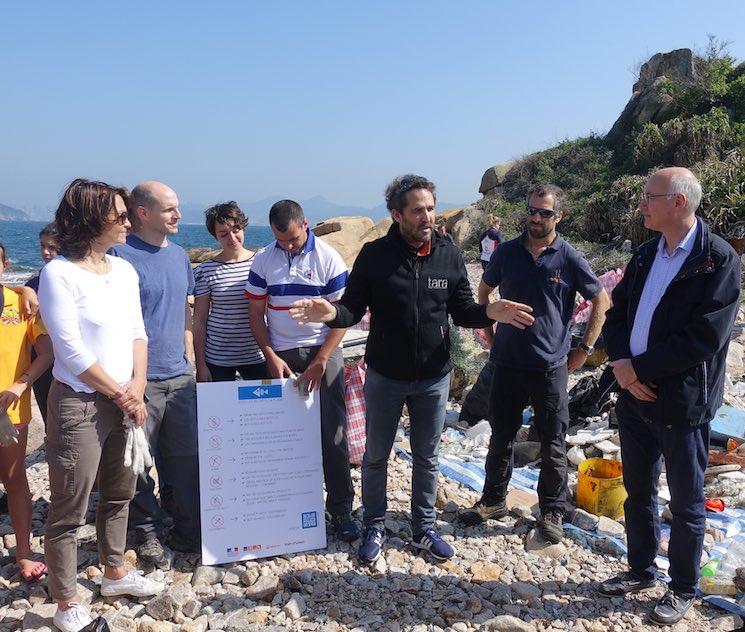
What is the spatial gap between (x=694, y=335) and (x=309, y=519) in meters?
2.43

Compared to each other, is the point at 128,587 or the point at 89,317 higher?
the point at 89,317

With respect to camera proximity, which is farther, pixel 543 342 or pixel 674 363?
pixel 543 342

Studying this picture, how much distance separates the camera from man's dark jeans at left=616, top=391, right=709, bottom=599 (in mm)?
3105

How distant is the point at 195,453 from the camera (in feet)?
12.5

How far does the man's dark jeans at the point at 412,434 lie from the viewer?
3.71m

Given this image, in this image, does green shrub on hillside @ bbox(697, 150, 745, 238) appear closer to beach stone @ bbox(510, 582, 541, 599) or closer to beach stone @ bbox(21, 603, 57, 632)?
beach stone @ bbox(510, 582, 541, 599)

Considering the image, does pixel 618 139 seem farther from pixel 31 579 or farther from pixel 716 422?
pixel 31 579

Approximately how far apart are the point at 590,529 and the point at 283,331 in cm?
243

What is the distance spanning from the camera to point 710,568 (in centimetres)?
355

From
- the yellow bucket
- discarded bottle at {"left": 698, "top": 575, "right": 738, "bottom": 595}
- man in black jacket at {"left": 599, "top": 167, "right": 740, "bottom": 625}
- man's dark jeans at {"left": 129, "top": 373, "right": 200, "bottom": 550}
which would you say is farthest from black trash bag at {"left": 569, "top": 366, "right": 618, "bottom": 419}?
man's dark jeans at {"left": 129, "top": 373, "right": 200, "bottom": 550}

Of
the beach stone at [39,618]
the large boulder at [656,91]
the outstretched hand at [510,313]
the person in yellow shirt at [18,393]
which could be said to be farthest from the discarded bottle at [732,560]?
the large boulder at [656,91]

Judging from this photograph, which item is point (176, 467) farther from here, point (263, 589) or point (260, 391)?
point (263, 589)

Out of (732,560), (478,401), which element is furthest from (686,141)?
(732,560)

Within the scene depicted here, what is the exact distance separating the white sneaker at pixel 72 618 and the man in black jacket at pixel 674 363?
8.87 ft
